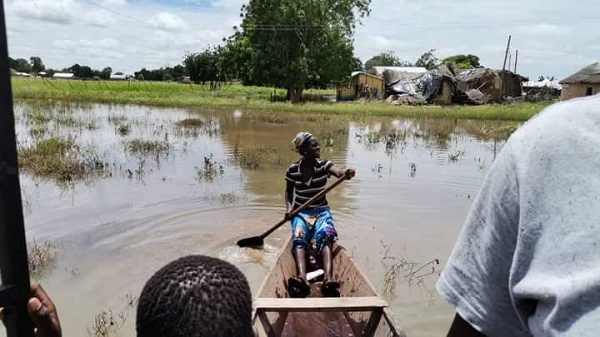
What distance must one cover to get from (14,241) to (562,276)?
115 cm

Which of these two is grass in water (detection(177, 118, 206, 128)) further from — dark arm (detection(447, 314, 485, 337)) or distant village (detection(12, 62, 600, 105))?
dark arm (detection(447, 314, 485, 337))

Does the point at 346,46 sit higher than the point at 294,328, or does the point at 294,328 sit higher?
the point at 346,46

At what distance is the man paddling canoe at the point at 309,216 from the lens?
479cm

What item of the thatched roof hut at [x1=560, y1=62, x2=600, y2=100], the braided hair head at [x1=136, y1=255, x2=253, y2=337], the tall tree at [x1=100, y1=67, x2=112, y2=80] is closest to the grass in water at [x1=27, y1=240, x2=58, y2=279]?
the braided hair head at [x1=136, y1=255, x2=253, y2=337]

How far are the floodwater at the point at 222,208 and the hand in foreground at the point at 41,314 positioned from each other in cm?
334

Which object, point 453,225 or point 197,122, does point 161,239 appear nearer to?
point 453,225

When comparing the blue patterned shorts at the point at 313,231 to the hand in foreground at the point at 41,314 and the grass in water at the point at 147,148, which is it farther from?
the grass in water at the point at 147,148

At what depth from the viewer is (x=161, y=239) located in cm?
716

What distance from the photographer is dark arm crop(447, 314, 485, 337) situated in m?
0.94

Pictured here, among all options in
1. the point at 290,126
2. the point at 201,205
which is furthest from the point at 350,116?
the point at 201,205

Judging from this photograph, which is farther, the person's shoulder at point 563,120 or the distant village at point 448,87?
the distant village at point 448,87

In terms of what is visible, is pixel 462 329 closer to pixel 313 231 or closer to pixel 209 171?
pixel 313 231

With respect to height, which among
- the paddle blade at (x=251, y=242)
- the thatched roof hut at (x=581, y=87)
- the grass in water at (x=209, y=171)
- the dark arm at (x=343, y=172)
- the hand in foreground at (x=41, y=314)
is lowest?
the paddle blade at (x=251, y=242)

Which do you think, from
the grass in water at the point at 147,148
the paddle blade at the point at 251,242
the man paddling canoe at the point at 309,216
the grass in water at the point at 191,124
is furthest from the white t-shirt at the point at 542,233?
the grass in water at the point at 191,124
